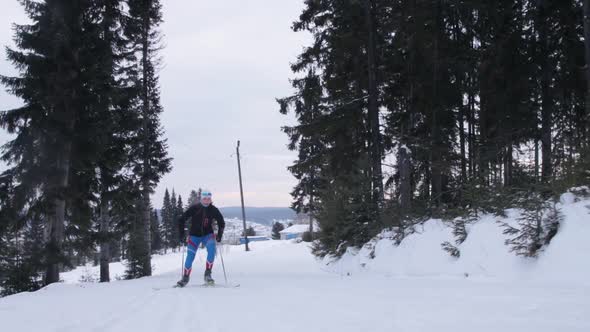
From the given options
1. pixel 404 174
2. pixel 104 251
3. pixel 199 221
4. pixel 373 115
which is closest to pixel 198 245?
pixel 199 221

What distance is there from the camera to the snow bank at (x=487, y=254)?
5621 mm

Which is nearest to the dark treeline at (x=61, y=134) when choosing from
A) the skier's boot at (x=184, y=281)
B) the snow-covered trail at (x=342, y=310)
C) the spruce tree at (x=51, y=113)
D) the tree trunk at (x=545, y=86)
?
the spruce tree at (x=51, y=113)

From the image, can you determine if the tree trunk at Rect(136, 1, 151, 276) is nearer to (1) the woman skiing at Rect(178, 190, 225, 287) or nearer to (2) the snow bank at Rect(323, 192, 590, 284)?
(1) the woman skiing at Rect(178, 190, 225, 287)

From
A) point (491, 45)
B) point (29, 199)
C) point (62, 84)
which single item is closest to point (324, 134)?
point (491, 45)

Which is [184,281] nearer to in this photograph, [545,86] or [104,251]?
[104,251]

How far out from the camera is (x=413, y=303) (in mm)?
5055

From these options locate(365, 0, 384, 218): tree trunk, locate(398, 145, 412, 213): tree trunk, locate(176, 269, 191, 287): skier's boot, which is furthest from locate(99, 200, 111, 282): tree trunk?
locate(398, 145, 412, 213): tree trunk

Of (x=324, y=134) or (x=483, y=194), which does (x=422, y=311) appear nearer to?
(x=483, y=194)

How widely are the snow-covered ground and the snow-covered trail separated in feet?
0.03

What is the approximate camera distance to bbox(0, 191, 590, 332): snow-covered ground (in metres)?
4.02

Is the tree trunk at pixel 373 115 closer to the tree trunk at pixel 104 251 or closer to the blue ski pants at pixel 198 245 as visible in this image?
the blue ski pants at pixel 198 245

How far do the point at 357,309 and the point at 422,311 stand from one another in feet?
2.56

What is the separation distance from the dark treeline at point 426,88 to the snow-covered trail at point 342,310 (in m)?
4.94

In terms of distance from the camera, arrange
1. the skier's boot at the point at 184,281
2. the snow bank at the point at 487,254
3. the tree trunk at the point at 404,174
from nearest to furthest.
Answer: the snow bank at the point at 487,254 → the skier's boot at the point at 184,281 → the tree trunk at the point at 404,174
